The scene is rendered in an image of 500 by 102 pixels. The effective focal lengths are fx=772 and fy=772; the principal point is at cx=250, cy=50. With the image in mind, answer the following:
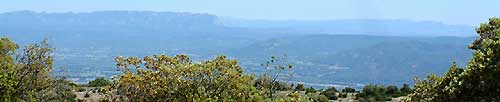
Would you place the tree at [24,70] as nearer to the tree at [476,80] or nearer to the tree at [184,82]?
the tree at [184,82]

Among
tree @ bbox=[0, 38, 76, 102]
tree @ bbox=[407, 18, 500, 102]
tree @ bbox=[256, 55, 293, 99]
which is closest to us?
tree @ bbox=[407, 18, 500, 102]

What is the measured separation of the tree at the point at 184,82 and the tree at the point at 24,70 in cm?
708

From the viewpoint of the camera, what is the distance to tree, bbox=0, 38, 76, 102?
83.5 feet

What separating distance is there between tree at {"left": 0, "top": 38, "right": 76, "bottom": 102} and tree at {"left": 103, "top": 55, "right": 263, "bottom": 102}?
7083mm

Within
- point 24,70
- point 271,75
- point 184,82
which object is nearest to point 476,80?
point 184,82

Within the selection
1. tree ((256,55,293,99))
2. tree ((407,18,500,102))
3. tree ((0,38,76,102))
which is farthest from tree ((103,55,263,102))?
tree ((0,38,76,102))

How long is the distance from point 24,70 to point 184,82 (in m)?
9.75

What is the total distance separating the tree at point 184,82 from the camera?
18781mm

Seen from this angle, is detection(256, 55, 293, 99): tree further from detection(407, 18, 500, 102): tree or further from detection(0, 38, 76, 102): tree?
detection(0, 38, 76, 102): tree

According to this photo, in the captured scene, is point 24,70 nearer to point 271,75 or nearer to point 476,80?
point 271,75

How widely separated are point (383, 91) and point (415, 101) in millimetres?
32210

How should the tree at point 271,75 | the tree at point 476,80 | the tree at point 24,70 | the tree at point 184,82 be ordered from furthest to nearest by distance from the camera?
the tree at point 24,70 < the tree at point 271,75 < the tree at point 184,82 < the tree at point 476,80

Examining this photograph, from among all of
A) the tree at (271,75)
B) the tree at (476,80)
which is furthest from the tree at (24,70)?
the tree at (476,80)

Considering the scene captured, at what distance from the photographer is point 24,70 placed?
26.4m
